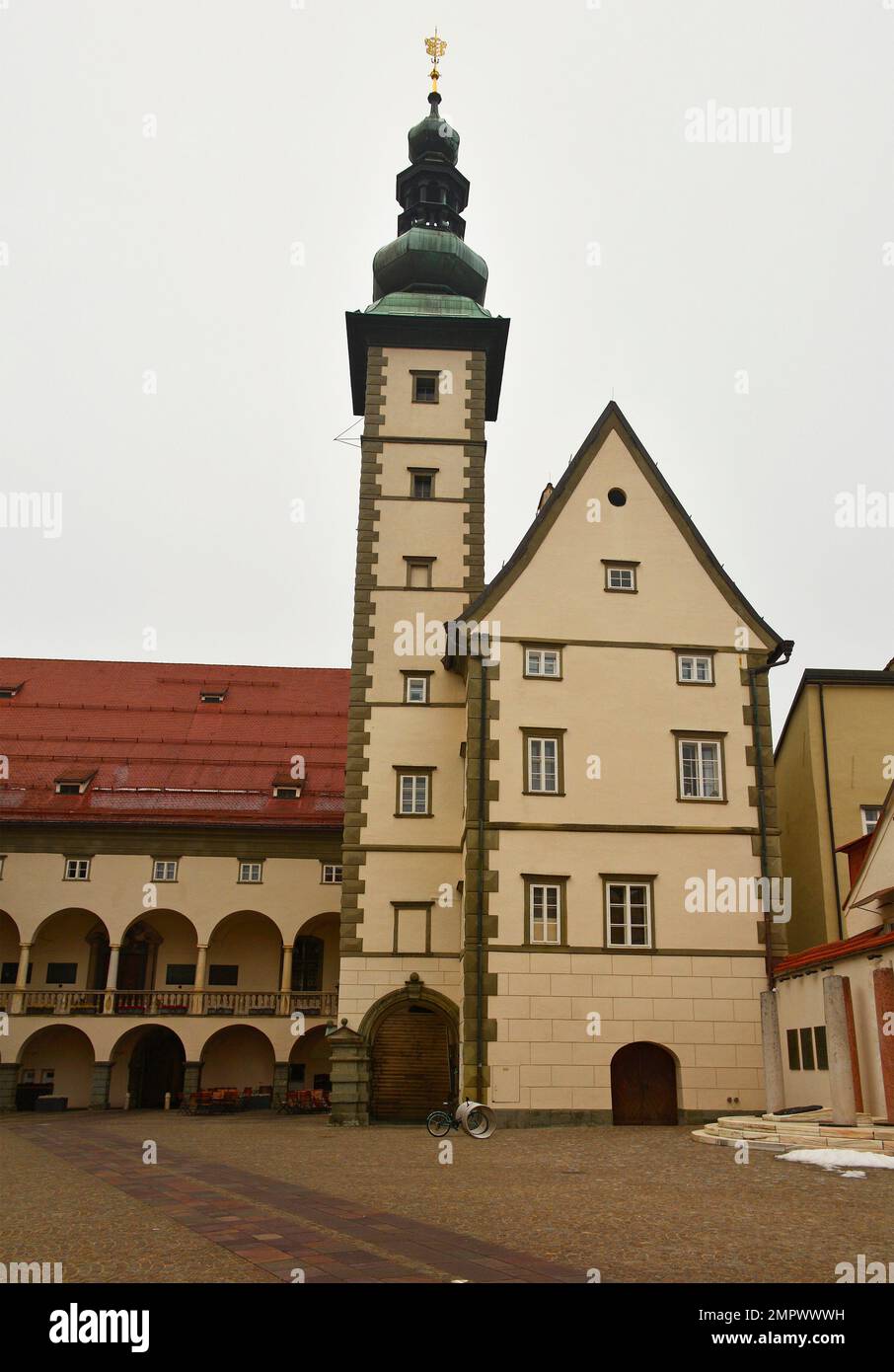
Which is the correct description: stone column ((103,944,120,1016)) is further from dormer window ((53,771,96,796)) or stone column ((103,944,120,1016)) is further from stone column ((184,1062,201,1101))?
dormer window ((53,771,96,796))

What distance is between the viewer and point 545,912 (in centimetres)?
2581

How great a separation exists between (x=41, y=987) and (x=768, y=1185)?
31.8m

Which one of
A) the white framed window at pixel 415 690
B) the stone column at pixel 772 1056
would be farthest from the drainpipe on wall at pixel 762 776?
the white framed window at pixel 415 690

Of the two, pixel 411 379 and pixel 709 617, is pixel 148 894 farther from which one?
pixel 709 617

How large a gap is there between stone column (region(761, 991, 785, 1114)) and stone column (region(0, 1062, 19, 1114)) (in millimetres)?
24977

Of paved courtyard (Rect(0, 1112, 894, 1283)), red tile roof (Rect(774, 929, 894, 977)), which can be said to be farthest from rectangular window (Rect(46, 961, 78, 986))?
red tile roof (Rect(774, 929, 894, 977))

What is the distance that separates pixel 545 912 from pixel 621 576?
8.38 metres

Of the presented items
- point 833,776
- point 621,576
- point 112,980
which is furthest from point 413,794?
point 112,980

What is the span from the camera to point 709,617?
2848 centimetres

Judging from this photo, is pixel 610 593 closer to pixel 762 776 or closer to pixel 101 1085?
pixel 762 776

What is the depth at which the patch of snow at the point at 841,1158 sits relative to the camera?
49.4ft

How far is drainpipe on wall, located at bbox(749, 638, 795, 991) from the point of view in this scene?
84.6 ft

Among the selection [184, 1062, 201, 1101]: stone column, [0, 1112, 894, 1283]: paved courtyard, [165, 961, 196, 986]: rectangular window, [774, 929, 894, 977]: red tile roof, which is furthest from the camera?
[165, 961, 196, 986]: rectangular window

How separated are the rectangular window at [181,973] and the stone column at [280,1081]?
177 inches
